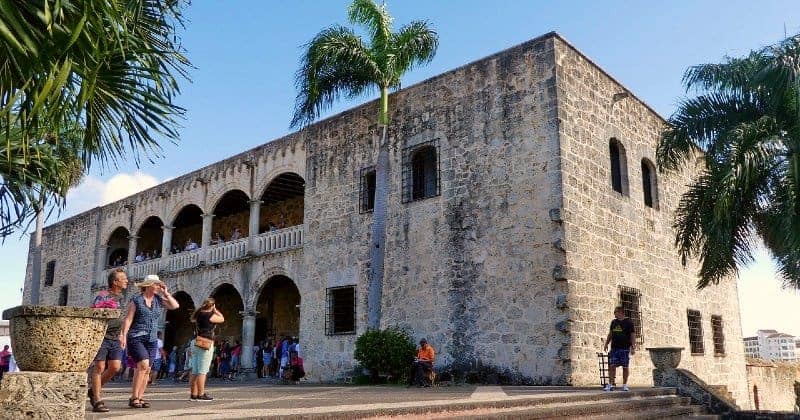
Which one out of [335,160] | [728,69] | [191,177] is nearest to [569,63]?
[728,69]

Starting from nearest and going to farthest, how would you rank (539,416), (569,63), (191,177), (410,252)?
(539,416), (569,63), (410,252), (191,177)

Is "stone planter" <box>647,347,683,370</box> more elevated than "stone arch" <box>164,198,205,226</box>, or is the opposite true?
"stone arch" <box>164,198,205,226</box>

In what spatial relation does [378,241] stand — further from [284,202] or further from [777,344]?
[777,344]

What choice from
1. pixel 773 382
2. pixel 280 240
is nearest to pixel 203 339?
pixel 280 240

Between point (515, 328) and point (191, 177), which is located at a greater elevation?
point (191, 177)

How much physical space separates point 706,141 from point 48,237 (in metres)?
25.3

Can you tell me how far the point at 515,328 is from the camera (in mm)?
12531

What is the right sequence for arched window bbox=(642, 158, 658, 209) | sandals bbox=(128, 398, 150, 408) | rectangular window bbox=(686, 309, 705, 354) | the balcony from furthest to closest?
the balcony → rectangular window bbox=(686, 309, 705, 354) → arched window bbox=(642, 158, 658, 209) → sandals bbox=(128, 398, 150, 408)

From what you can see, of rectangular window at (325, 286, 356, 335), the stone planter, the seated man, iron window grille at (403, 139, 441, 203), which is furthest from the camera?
rectangular window at (325, 286, 356, 335)

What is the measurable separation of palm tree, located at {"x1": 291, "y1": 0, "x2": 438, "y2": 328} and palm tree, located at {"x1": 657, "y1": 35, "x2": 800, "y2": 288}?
17.9ft

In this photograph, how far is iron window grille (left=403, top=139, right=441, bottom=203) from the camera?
48.7 ft

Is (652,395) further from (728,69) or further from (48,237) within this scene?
(48,237)

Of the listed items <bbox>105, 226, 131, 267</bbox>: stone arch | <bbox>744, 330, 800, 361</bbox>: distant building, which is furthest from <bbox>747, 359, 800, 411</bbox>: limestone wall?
<bbox>744, 330, 800, 361</bbox>: distant building

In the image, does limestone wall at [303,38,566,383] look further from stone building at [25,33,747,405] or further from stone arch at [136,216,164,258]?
stone arch at [136,216,164,258]
